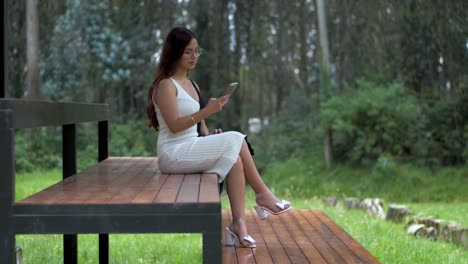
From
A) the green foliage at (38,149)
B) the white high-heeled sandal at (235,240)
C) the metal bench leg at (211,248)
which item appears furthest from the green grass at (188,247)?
the green foliage at (38,149)

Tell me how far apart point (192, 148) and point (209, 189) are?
2.31ft

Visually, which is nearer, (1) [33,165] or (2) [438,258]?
(2) [438,258]

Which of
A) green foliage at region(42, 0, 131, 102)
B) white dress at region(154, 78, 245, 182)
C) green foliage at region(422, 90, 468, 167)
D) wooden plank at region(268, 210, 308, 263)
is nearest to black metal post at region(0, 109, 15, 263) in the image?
white dress at region(154, 78, 245, 182)

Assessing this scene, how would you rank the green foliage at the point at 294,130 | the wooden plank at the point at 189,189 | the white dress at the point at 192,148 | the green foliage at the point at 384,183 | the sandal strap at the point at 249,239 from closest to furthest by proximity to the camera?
the wooden plank at the point at 189,189 → the white dress at the point at 192,148 → the sandal strap at the point at 249,239 → the green foliage at the point at 384,183 → the green foliage at the point at 294,130

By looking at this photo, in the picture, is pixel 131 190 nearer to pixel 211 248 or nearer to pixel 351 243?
pixel 211 248

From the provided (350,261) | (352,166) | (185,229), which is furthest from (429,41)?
(185,229)

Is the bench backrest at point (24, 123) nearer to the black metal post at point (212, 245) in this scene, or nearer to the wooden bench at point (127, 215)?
the wooden bench at point (127, 215)

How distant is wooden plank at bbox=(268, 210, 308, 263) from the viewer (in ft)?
10.8

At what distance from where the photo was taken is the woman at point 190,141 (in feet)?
10.7

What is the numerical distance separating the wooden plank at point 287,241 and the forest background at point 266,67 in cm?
718

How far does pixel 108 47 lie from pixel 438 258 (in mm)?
9150

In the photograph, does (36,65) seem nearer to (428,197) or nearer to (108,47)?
(108,47)

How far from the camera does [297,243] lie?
3.72 metres

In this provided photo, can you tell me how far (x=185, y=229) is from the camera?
2271 mm
